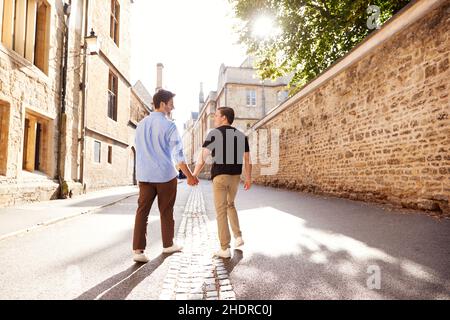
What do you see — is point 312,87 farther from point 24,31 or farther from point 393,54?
point 24,31

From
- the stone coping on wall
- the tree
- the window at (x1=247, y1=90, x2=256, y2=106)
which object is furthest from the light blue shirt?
the window at (x1=247, y1=90, x2=256, y2=106)

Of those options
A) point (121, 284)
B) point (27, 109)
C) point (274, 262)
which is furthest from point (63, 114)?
point (274, 262)

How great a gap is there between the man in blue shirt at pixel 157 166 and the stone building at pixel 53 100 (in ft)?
18.4

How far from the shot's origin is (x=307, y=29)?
14070mm

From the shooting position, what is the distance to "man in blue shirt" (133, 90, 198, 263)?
343cm

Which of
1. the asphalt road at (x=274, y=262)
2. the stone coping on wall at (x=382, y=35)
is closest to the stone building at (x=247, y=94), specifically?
the stone coping on wall at (x=382, y=35)

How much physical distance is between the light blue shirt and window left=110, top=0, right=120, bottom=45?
13.9 meters

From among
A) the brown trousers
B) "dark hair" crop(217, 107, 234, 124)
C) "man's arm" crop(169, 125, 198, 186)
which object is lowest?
the brown trousers

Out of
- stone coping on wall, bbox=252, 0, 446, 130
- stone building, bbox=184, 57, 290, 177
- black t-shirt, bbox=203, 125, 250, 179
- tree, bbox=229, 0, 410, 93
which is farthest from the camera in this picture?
stone building, bbox=184, 57, 290, 177

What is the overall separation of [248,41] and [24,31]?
9.15 m

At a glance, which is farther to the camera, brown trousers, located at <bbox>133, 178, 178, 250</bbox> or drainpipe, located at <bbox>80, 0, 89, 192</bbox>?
drainpipe, located at <bbox>80, 0, 89, 192</bbox>

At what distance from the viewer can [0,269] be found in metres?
2.96

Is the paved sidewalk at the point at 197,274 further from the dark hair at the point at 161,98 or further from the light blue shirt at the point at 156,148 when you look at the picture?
the dark hair at the point at 161,98

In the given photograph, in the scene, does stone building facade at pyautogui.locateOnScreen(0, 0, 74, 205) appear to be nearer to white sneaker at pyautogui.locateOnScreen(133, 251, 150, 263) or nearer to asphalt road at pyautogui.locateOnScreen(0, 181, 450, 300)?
asphalt road at pyautogui.locateOnScreen(0, 181, 450, 300)
